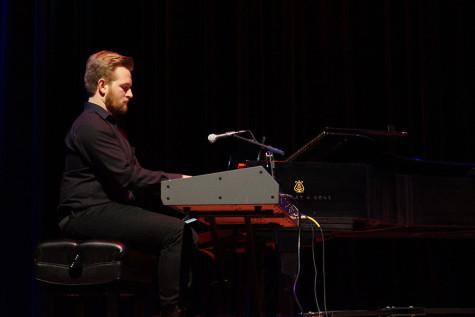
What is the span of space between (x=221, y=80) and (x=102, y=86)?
197 cm

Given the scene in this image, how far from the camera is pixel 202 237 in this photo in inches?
142

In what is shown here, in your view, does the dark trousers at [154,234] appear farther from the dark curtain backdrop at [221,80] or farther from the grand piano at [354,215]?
the dark curtain backdrop at [221,80]

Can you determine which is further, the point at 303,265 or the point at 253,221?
the point at 303,265

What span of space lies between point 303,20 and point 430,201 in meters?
2.18

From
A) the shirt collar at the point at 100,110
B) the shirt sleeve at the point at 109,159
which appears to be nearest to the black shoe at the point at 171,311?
the shirt sleeve at the point at 109,159

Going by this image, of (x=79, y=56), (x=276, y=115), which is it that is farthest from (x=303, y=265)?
(x=79, y=56)

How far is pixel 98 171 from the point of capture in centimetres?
288

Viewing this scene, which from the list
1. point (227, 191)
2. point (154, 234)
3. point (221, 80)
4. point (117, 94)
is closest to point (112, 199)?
point (154, 234)

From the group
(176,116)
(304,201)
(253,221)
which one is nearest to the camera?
(253,221)

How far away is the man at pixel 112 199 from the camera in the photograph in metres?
2.64

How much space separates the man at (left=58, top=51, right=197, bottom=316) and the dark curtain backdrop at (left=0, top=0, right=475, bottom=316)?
1.17 meters

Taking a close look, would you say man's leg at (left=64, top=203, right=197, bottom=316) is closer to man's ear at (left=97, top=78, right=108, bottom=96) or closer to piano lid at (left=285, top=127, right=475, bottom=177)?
man's ear at (left=97, top=78, right=108, bottom=96)

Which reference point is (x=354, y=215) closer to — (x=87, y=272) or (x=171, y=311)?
(x=171, y=311)

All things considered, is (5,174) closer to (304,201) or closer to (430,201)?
(304,201)
